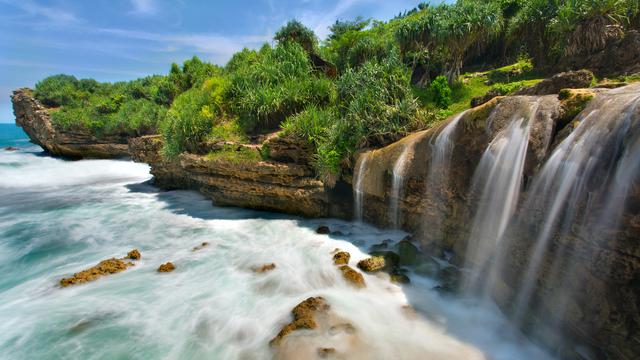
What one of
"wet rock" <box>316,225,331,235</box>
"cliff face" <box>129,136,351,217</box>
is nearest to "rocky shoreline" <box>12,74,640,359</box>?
"cliff face" <box>129,136,351,217</box>

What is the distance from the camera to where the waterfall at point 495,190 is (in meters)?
5.84

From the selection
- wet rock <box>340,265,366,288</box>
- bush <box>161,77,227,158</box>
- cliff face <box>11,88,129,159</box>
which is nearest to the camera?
wet rock <box>340,265,366,288</box>

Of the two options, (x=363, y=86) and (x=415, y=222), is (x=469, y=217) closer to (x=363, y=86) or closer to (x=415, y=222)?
(x=415, y=222)

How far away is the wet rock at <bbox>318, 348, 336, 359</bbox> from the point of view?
16.4 feet

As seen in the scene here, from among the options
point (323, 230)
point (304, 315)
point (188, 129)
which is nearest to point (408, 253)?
point (323, 230)

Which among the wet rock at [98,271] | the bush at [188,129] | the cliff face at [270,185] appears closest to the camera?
the wet rock at [98,271]

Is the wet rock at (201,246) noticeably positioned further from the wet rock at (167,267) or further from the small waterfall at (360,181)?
the small waterfall at (360,181)

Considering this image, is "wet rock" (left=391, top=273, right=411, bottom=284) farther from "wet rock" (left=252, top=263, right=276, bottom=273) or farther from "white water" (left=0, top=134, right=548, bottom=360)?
"wet rock" (left=252, top=263, right=276, bottom=273)

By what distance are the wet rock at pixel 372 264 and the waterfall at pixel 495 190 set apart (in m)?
2.00

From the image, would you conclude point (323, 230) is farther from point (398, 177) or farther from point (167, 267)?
point (167, 267)

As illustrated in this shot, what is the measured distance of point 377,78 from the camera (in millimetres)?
13062

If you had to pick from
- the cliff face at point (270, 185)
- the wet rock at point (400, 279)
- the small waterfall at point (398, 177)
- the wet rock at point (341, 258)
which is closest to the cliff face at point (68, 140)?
the cliff face at point (270, 185)

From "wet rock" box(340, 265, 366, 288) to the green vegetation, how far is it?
4.09 meters

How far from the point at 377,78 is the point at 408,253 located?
26.7ft
